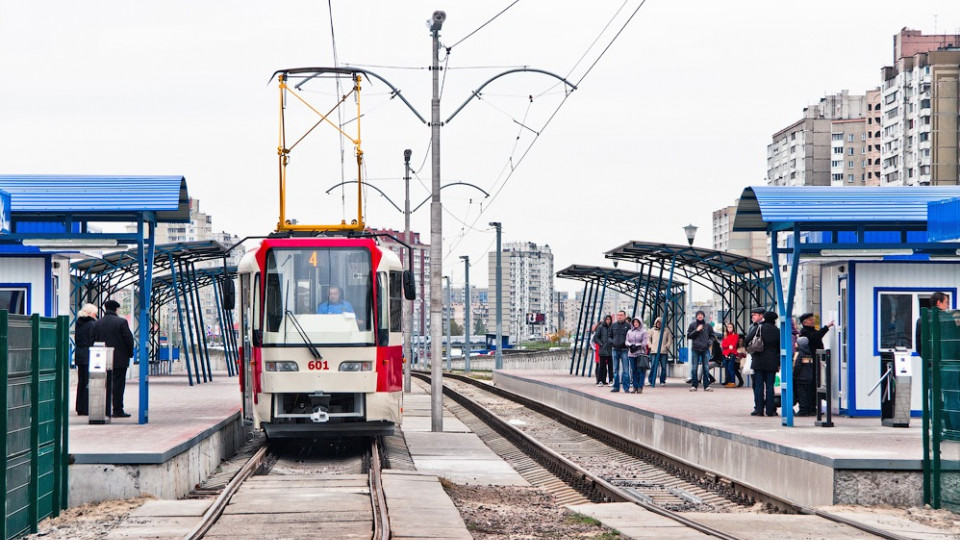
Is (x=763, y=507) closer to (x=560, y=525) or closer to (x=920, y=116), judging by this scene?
(x=560, y=525)

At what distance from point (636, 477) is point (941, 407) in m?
5.36

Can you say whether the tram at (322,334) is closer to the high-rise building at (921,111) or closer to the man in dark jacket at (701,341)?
the man in dark jacket at (701,341)

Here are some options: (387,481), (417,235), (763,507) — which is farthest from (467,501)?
(417,235)

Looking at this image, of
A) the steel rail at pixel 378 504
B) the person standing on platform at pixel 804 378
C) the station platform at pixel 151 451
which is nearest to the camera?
the steel rail at pixel 378 504

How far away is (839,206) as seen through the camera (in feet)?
61.1

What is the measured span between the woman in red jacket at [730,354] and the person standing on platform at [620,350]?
9.72ft

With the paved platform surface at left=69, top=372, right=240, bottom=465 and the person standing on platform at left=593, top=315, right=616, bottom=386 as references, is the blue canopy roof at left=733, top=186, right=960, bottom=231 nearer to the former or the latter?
the paved platform surface at left=69, top=372, right=240, bottom=465

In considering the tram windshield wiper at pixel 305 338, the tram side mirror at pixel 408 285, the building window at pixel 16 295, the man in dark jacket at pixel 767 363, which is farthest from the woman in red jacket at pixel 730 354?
the building window at pixel 16 295

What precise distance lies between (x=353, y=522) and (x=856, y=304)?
35.6 feet

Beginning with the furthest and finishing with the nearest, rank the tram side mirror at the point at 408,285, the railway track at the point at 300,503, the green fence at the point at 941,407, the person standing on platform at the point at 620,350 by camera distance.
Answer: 1. the person standing on platform at the point at 620,350
2. the tram side mirror at the point at 408,285
3. the green fence at the point at 941,407
4. the railway track at the point at 300,503

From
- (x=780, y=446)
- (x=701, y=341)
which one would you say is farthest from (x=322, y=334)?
(x=701, y=341)

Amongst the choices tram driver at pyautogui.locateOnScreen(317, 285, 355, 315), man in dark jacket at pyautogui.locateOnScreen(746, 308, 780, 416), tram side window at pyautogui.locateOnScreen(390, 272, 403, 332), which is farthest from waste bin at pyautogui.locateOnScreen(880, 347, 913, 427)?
tram driver at pyautogui.locateOnScreen(317, 285, 355, 315)

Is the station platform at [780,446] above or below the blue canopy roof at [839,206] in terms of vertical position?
below

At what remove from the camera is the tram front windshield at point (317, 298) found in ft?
58.2
